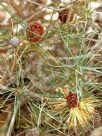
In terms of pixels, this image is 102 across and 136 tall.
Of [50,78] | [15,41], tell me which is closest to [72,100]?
[50,78]

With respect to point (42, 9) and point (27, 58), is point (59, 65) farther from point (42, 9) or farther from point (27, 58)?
point (42, 9)

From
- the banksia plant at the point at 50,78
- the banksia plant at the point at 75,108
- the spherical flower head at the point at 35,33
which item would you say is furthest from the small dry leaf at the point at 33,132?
the spherical flower head at the point at 35,33

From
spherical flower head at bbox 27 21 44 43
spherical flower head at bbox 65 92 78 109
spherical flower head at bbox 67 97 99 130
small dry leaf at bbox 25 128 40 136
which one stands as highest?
spherical flower head at bbox 27 21 44 43

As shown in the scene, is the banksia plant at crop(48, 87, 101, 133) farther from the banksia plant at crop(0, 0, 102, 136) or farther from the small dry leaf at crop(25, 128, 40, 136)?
the small dry leaf at crop(25, 128, 40, 136)

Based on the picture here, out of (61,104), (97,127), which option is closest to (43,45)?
(61,104)

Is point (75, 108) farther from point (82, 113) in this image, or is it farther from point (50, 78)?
point (50, 78)

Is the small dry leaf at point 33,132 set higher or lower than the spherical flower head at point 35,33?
lower

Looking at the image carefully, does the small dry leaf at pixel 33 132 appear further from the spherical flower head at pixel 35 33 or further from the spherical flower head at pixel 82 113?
the spherical flower head at pixel 35 33

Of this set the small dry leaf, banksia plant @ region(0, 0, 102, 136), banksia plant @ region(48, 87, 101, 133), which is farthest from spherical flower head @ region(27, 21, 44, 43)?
the small dry leaf
